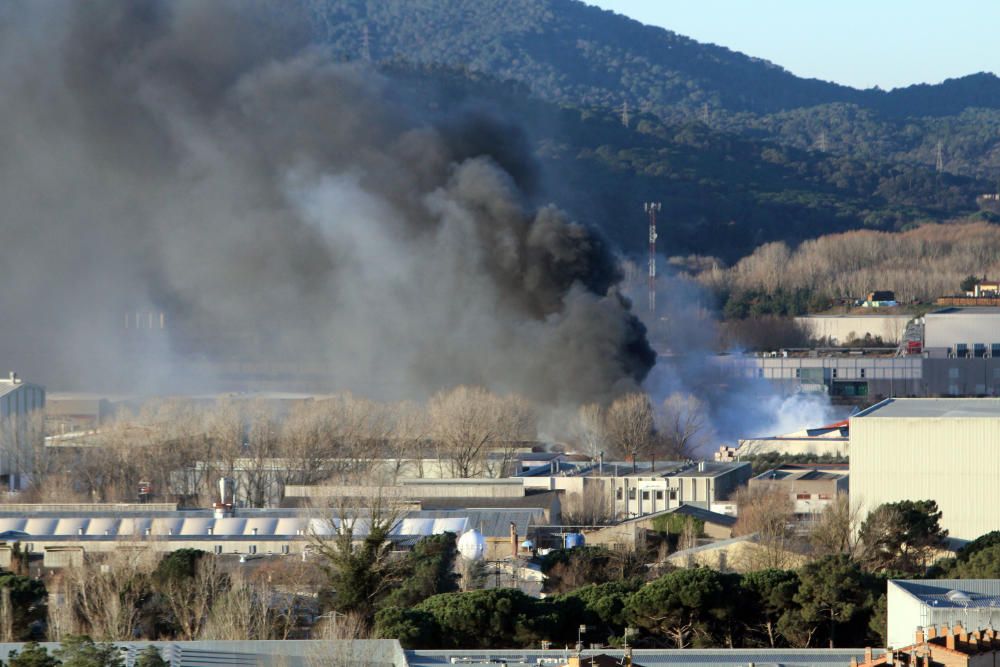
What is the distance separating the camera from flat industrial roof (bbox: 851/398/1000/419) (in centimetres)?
3750

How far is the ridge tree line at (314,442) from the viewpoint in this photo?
158 feet

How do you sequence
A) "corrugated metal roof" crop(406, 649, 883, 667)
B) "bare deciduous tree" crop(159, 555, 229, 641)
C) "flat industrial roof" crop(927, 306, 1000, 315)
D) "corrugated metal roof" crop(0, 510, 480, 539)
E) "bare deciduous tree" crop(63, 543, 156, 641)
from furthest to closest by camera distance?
1. "flat industrial roof" crop(927, 306, 1000, 315)
2. "corrugated metal roof" crop(0, 510, 480, 539)
3. "bare deciduous tree" crop(159, 555, 229, 641)
4. "bare deciduous tree" crop(63, 543, 156, 641)
5. "corrugated metal roof" crop(406, 649, 883, 667)

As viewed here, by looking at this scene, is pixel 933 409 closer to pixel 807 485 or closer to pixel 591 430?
pixel 807 485

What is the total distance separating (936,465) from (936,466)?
0.02m

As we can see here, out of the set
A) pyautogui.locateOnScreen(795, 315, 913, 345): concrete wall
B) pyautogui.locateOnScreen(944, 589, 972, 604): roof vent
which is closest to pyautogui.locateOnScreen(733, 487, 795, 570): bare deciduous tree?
pyautogui.locateOnScreen(944, 589, 972, 604): roof vent

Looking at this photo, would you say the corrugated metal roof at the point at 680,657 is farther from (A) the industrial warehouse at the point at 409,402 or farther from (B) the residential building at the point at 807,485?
(B) the residential building at the point at 807,485

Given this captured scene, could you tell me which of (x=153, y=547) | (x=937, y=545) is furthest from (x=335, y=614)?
(x=937, y=545)

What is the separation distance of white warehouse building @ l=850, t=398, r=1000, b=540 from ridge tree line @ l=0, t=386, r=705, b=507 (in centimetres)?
1320

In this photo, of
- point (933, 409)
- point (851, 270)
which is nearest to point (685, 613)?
point (933, 409)

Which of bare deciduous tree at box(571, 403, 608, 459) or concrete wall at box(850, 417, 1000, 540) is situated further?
bare deciduous tree at box(571, 403, 608, 459)

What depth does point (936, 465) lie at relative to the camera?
35.7m

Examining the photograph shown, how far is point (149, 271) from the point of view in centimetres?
8444

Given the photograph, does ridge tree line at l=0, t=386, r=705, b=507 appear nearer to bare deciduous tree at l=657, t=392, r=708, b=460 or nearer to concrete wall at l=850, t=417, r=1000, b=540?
bare deciduous tree at l=657, t=392, r=708, b=460

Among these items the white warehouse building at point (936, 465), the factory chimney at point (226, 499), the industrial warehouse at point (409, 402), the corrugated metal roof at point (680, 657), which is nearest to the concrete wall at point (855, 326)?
the industrial warehouse at point (409, 402)
